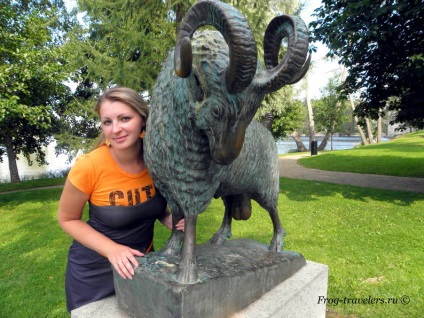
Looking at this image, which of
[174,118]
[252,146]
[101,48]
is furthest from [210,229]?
[101,48]

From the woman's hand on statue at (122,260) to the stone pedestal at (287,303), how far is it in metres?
0.29

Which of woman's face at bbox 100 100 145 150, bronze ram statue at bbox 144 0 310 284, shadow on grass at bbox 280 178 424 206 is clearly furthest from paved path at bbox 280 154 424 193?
woman's face at bbox 100 100 145 150

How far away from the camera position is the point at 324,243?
5.39 m

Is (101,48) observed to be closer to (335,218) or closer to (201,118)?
(335,218)

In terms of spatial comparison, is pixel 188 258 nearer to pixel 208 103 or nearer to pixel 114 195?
pixel 114 195

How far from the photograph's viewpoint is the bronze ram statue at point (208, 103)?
1.18 meters

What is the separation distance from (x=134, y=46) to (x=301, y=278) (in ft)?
25.0

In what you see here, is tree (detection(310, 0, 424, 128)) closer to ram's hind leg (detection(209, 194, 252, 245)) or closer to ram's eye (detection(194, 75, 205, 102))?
ram's hind leg (detection(209, 194, 252, 245))

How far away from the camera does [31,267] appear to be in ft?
16.2

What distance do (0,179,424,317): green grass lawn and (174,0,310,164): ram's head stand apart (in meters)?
3.19

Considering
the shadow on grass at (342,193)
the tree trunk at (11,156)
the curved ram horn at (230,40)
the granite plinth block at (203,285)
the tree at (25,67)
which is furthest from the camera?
the tree trunk at (11,156)

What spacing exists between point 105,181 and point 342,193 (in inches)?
323

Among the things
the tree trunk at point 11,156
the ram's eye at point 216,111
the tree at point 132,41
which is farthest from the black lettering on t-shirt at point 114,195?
the tree trunk at point 11,156

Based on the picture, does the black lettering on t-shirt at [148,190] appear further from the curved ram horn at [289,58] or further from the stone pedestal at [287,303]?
the curved ram horn at [289,58]
